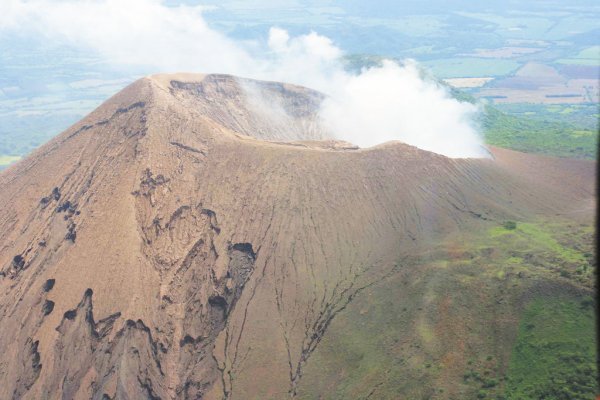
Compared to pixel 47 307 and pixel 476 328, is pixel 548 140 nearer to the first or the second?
pixel 476 328

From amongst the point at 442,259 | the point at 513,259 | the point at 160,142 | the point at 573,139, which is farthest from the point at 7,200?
the point at 573,139

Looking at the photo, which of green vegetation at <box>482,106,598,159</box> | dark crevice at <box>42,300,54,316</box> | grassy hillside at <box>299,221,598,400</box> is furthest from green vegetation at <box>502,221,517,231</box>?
green vegetation at <box>482,106,598,159</box>

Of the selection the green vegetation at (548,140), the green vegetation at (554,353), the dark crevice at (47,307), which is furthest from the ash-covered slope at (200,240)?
the green vegetation at (548,140)

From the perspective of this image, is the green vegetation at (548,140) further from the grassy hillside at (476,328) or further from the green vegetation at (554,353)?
the green vegetation at (554,353)

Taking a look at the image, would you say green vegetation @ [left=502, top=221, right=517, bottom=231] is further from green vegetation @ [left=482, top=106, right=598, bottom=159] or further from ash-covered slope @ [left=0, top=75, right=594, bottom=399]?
green vegetation @ [left=482, top=106, right=598, bottom=159]

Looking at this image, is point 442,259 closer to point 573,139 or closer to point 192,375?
point 192,375
